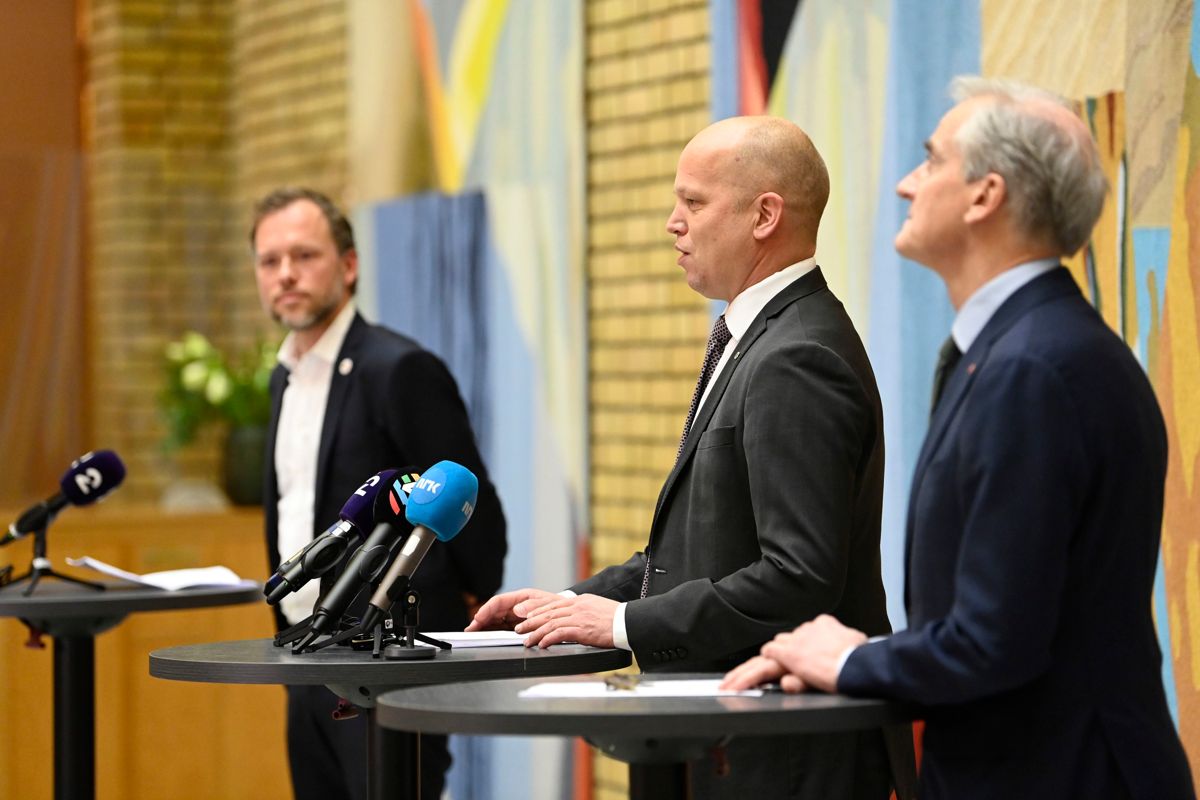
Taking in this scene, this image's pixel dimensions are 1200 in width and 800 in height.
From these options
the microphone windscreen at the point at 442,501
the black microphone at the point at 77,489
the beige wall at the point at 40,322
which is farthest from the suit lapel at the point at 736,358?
the beige wall at the point at 40,322

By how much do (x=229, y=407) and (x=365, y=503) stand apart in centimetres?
403

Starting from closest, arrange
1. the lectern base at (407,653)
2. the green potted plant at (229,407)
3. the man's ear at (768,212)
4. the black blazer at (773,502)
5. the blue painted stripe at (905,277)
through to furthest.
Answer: the black blazer at (773,502), the lectern base at (407,653), the man's ear at (768,212), the blue painted stripe at (905,277), the green potted plant at (229,407)

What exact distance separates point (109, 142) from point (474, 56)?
295cm

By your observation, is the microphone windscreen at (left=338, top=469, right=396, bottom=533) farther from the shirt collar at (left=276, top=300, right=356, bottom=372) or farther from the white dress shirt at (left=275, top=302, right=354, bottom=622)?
the shirt collar at (left=276, top=300, right=356, bottom=372)

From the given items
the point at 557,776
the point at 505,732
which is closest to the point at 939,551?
the point at 505,732

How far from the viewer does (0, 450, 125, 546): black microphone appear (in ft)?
14.1

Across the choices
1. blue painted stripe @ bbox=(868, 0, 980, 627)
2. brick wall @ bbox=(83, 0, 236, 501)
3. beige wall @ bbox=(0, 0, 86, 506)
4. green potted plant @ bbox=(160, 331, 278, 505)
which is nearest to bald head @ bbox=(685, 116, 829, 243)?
blue painted stripe @ bbox=(868, 0, 980, 627)

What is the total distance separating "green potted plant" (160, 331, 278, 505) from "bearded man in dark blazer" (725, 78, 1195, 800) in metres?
4.81

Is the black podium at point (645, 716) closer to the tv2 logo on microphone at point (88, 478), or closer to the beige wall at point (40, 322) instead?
the tv2 logo on microphone at point (88, 478)

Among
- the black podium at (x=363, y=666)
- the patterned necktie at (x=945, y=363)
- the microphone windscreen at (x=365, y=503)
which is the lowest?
the black podium at (x=363, y=666)

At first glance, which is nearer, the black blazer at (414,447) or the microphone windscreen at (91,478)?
the black blazer at (414,447)

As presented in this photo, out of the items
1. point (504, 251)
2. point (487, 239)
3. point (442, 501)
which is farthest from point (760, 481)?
point (487, 239)

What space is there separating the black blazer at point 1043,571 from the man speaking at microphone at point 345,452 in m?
2.07

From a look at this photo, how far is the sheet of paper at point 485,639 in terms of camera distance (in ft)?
9.78
